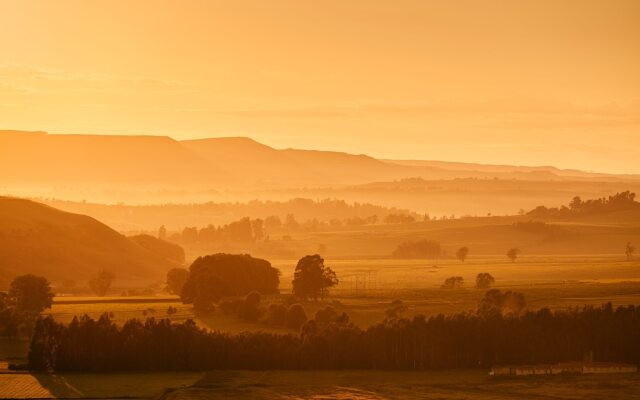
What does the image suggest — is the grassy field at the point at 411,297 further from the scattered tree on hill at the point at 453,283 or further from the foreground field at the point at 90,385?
the foreground field at the point at 90,385

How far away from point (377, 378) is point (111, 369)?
2410 centimetres

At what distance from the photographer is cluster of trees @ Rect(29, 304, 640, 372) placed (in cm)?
10144

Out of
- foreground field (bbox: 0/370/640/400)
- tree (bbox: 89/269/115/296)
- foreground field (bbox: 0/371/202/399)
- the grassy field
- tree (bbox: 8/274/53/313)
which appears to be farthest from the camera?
tree (bbox: 89/269/115/296)

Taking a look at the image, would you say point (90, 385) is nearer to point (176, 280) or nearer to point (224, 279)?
point (224, 279)

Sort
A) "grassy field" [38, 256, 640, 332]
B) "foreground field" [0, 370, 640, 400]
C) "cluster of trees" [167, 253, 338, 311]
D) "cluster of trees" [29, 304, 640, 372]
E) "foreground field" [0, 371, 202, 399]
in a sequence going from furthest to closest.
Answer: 1. "cluster of trees" [167, 253, 338, 311]
2. "grassy field" [38, 256, 640, 332]
3. "cluster of trees" [29, 304, 640, 372]
4. "foreground field" [0, 370, 640, 400]
5. "foreground field" [0, 371, 202, 399]

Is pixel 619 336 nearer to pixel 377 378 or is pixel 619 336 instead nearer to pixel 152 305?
pixel 377 378

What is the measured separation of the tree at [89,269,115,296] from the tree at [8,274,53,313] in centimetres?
2792

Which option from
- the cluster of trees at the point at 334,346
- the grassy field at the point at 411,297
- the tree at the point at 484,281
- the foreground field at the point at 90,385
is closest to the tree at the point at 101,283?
the grassy field at the point at 411,297

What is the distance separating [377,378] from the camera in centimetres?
9762

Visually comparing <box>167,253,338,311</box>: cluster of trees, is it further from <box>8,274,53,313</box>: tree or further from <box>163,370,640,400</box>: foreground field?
<box>163,370,640,400</box>: foreground field

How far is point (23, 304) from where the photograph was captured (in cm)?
13138

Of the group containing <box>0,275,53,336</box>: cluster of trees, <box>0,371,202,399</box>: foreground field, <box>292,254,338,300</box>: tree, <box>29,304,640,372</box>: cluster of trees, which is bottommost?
<box>0,371,202,399</box>: foreground field

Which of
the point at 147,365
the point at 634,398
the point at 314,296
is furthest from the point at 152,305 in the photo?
the point at 634,398

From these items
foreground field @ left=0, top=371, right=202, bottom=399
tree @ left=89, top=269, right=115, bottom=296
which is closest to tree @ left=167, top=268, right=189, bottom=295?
tree @ left=89, top=269, right=115, bottom=296
